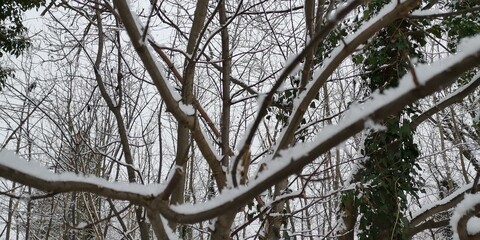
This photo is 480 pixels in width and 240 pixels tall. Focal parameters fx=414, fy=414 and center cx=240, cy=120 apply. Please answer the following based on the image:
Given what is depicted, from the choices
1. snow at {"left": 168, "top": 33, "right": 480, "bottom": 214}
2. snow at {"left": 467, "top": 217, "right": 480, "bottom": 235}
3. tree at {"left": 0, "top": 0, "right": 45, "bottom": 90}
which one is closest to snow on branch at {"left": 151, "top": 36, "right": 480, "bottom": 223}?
snow at {"left": 168, "top": 33, "right": 480, "bottom": 214}

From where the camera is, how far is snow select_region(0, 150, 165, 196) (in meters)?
0.75

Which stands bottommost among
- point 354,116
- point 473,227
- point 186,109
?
point 473,227

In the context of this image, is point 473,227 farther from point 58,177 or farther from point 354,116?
point 58,177

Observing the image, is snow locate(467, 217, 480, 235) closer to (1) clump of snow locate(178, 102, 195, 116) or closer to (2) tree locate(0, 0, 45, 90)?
(1) clump of snow locate(178, 102, 195, 116)

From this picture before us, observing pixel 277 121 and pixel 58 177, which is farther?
pixel 277 121

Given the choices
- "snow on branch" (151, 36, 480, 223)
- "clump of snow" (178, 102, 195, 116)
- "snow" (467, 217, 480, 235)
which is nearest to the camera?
"snow on branch" (151, 36, 480, 223)

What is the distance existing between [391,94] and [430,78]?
6cm

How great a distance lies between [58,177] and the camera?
83cm

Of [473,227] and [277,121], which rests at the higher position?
[277,121]

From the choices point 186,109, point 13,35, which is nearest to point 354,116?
point 186,109

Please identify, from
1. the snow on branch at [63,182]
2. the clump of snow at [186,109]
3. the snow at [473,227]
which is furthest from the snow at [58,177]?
the snow at [473,227]

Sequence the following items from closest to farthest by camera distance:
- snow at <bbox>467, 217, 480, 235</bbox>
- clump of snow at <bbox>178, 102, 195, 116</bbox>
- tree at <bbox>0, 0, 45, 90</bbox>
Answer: snow at <bbox>467, 217, 480, 235</bbox> < clump of snow at <bbox>178, 102, 195, 116</bbox> < tree at <bbox>0, 0, 45, 90</bbox>

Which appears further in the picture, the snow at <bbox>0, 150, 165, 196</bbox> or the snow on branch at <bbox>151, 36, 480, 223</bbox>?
the snow at <bbox>0, 150, 165, 196</bbox>

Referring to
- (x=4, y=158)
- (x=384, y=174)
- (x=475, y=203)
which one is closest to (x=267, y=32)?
(x=384, y=174)
